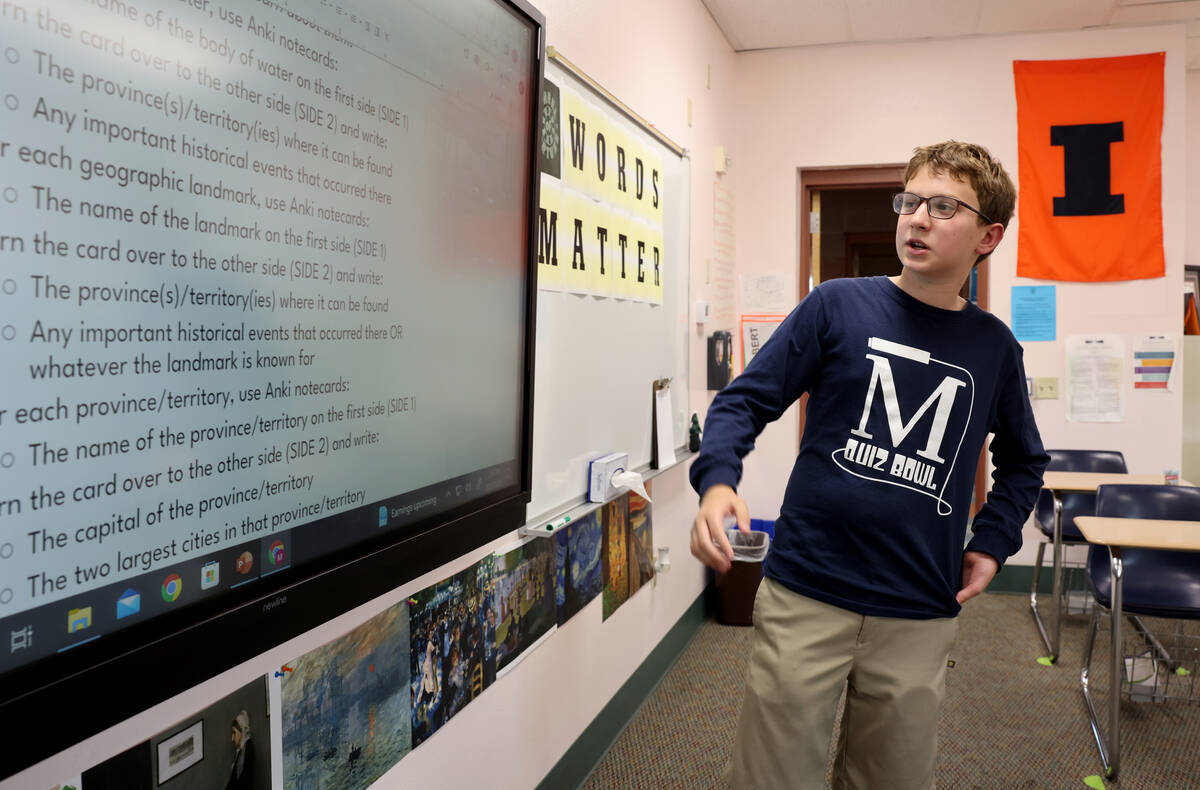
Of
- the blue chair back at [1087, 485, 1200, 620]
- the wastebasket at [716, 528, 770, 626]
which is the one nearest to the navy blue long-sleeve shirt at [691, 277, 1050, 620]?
the blue chair back at [1087, 485, 1200, 620]

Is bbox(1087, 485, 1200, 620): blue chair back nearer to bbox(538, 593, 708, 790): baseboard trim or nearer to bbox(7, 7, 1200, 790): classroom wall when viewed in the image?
bbox(7, 7, 1200, 790): classroom wall

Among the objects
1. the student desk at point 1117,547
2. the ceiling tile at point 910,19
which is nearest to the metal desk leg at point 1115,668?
the student desk at point 1117,547

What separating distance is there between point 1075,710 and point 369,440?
2847 millimetres

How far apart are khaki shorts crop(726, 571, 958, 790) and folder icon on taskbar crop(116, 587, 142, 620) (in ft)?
3.75

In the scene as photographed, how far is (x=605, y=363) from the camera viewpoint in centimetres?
239

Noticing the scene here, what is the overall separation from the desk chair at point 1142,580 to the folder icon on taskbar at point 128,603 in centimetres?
255

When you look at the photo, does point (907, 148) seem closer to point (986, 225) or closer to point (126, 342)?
point (986, 225)

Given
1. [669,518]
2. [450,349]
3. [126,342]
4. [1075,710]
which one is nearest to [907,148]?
[669,518]

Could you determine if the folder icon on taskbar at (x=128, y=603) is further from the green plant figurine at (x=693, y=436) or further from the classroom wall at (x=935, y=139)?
the classroom wall at (x=935, y=139)

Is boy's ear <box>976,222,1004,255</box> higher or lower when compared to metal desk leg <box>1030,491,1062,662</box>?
higher

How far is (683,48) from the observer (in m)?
3.31

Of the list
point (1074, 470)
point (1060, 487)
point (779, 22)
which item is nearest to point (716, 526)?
point (1060, 487)

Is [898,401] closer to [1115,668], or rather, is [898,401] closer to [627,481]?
[627,481]

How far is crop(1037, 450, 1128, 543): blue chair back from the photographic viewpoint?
11.7 ft
